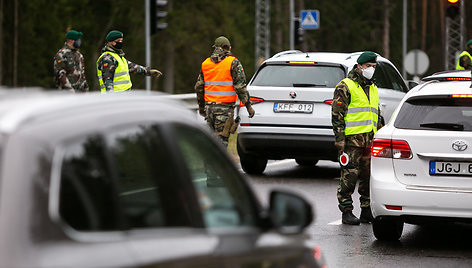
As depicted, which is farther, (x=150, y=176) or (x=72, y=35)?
(x=72, y=35)

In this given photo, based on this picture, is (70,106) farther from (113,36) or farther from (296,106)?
(296,106)

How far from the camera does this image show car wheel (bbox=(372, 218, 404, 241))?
30.6 feet

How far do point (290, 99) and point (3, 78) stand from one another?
4282cm

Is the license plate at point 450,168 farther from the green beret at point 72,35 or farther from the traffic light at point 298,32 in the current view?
the traffic light at point 298,32

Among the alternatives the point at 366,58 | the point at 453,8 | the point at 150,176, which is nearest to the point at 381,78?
the point at 366,58

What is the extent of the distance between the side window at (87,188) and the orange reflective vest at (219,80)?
32.0 ft

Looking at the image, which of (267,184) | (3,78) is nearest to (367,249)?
(267,184)

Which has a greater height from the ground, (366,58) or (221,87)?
(366,58)

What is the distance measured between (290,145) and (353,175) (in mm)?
3658

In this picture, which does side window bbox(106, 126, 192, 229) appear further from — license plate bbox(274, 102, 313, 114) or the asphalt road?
license plate bbox(274, 102, 313, 114)

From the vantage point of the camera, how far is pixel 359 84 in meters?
10.5

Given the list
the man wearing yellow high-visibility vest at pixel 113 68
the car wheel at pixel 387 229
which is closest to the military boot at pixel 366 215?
the car wheel at pixel 387 229

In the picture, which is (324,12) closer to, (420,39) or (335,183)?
(420,39)

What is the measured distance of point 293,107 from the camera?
1408 centimetres
